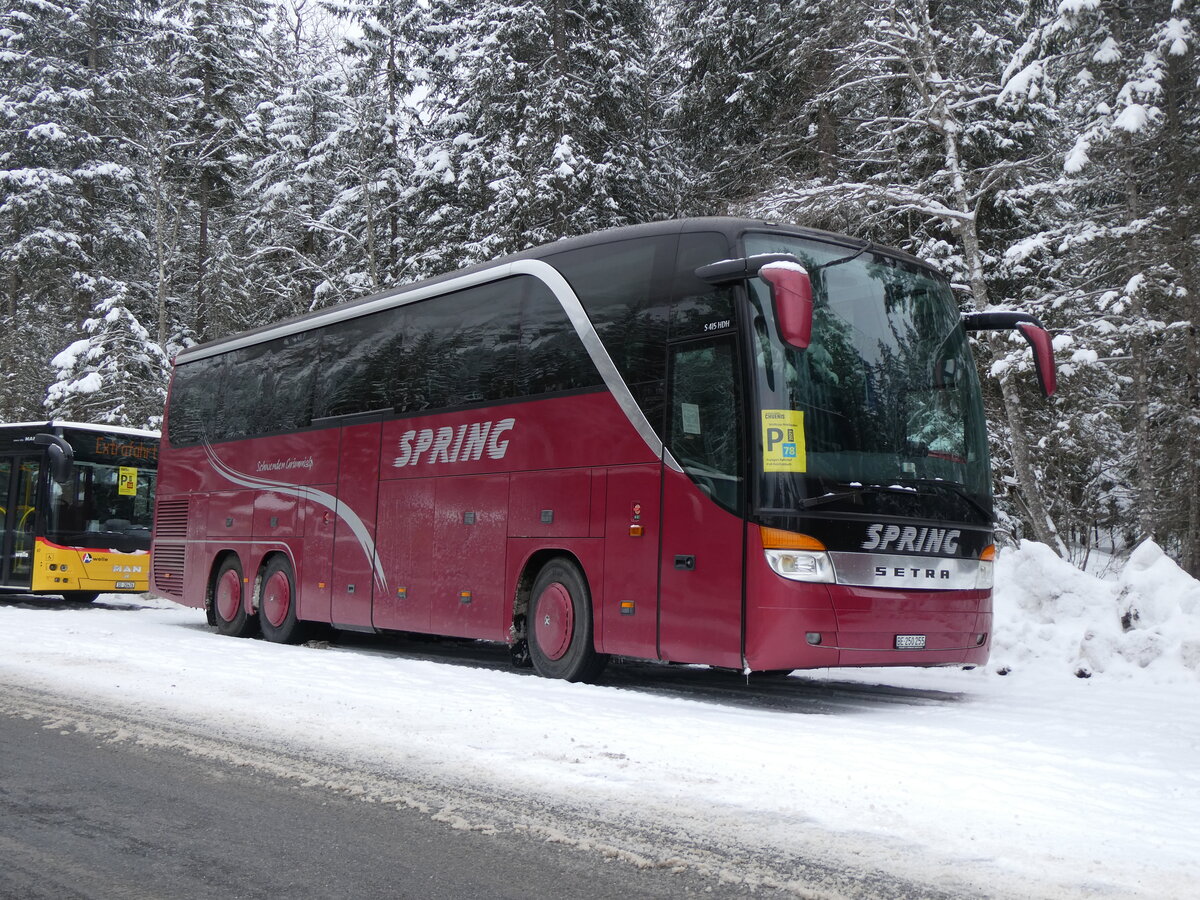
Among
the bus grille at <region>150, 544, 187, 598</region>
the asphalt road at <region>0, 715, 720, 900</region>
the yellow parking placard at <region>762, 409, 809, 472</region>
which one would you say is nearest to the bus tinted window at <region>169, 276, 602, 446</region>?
the bus grille at <region>150, 544, 187, 598</region>

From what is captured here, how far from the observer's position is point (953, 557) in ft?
29.7

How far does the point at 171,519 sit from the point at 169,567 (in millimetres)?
725

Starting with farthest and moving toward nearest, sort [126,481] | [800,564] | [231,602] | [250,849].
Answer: [126,481] → [231,602] → [800,564] → [250,849]

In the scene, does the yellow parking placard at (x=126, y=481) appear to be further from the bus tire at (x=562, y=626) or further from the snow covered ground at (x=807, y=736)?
the bus tire at (x=562, y=626)

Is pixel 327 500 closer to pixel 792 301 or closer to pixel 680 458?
pixel 680 458

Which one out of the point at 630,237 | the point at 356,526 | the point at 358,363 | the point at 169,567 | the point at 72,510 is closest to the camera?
the point at 630,237

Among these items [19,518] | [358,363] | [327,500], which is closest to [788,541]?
[358,363]

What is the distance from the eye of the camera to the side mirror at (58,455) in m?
20.0

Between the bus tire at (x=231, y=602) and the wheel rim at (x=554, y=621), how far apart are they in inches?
250

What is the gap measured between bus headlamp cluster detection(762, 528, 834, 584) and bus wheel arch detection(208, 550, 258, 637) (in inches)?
362

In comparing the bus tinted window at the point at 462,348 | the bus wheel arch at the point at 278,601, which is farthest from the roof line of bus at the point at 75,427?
the bus tinted window at the point at 462,348

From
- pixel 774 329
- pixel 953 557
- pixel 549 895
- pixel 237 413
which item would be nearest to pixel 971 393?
pixel 953 557

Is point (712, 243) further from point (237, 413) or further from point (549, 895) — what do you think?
point (237, 413)

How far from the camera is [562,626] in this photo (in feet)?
33.1
